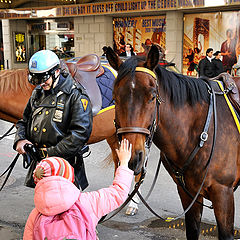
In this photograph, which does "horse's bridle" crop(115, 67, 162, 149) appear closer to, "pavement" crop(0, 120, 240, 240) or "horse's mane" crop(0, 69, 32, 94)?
"pavement" crop(0, 120, 240, 240)

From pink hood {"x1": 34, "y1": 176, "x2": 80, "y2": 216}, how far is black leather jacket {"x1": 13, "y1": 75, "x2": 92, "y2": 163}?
116 cm

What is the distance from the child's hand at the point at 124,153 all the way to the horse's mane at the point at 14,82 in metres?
2.63

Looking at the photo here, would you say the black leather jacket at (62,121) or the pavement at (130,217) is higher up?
the black leather jacket at (62,121)

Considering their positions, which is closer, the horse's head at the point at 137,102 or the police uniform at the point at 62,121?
the horse's head at the point at 137,102

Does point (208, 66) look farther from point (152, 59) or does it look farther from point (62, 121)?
point (152, 59)

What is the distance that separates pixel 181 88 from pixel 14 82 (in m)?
2.56

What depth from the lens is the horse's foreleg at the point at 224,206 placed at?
274 cm

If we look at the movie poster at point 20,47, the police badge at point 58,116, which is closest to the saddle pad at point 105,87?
A: the police badge at point 58,116

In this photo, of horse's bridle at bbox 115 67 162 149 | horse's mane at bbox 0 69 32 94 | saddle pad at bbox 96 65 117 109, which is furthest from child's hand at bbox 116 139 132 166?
horse's mane at bbox 0 69 32 94

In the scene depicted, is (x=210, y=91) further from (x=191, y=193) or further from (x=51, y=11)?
(x=51, y=11)

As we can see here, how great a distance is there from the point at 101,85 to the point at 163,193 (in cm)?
192

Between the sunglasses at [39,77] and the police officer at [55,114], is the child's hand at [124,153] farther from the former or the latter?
the sunglasses at [39,77]

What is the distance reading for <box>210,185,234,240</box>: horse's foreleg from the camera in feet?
9.00

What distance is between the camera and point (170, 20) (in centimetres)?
1717
